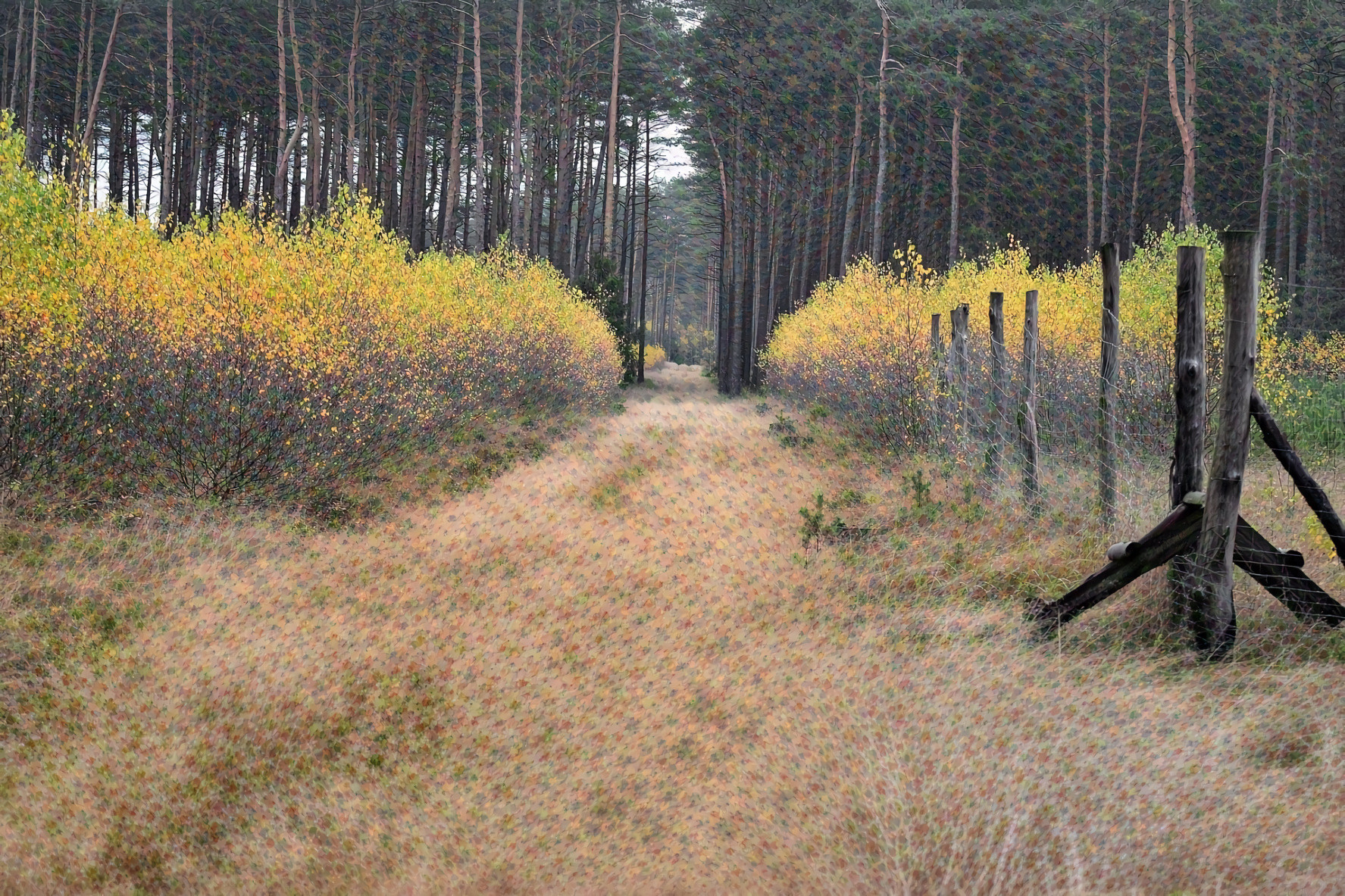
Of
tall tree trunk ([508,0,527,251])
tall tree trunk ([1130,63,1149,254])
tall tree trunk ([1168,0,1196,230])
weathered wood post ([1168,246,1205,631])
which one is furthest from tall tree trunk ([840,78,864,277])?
weathered wood post ([1168,246,1205,631])

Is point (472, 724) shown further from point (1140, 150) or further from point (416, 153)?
point (1140, 150)

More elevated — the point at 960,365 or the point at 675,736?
the point at 960,365

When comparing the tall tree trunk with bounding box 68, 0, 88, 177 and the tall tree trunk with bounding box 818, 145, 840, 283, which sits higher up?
the tall tree trunk with bounding box 68, 0, 88, 177

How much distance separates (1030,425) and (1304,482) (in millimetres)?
3070

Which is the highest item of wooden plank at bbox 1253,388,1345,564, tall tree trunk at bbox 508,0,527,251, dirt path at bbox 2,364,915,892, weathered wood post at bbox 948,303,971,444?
tall tree trunk at bbox 508,0,527,251

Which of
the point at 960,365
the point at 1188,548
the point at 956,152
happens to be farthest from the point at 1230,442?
the point at 956,152

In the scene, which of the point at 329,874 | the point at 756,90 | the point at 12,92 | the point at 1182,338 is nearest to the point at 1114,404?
the point at 1182,338

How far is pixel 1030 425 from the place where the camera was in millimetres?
7523

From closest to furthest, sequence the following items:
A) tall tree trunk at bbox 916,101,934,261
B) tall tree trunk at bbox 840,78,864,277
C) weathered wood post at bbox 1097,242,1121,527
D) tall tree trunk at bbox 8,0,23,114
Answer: weathered wood post at bbox 1097,242,1121,527
tall tree trunk at bbox 8,0,23,114
tall tree trunk at bbox 840,78,864,277
tall tree trunk at bbox 916,101,934,261

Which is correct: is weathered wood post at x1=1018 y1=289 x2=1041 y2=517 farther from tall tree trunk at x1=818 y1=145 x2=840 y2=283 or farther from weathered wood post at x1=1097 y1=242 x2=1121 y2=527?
tall tree trunk at x1=818 y1=145 x2=840 y2=283

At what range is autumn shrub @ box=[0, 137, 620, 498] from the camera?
708 centimetres

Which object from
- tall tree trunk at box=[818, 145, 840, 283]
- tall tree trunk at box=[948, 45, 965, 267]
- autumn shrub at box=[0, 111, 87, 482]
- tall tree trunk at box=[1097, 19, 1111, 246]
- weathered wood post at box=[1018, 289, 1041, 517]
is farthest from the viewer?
tall tree trunk at box=[818, 145, 840, 283]

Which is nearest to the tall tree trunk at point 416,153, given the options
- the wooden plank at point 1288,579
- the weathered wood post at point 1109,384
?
the weathered wood post at point 1109,384

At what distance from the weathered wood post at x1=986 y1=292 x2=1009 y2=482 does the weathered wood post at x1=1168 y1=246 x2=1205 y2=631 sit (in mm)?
3125
